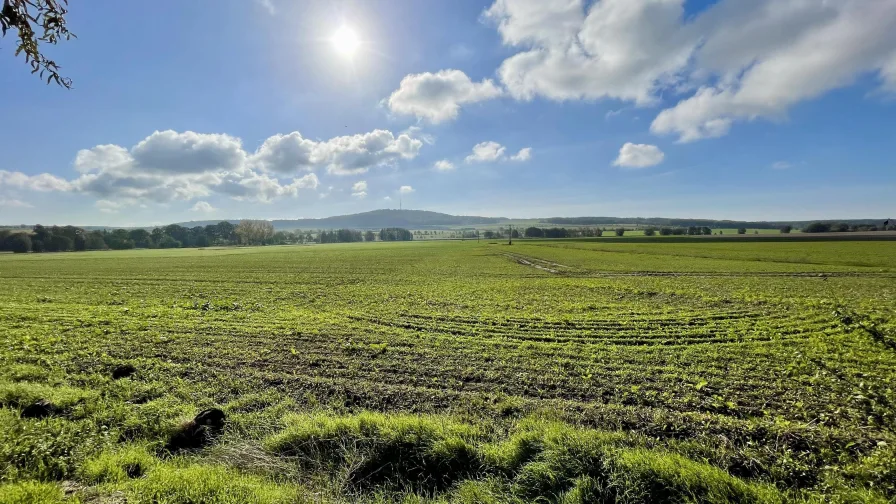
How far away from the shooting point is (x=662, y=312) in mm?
16469

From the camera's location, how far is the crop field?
15.4 ft

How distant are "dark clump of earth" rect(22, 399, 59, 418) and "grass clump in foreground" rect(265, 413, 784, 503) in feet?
14.3

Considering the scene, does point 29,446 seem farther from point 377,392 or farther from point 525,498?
point 525,498

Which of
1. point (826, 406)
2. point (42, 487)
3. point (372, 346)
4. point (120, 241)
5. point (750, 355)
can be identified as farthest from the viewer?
point (120, 241)

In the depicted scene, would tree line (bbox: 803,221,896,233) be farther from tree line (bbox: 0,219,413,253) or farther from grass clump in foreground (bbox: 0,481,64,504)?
tree line (bbox: 0,219,413,253)

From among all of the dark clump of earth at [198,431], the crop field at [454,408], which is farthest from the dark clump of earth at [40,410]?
the dark clump of earth at [198,431]

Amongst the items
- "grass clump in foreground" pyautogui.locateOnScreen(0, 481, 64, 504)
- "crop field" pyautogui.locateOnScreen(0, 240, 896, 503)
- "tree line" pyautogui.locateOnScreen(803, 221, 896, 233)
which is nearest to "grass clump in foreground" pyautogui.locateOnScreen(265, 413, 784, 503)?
"crop field" pyautogui.locateOnScreen(0, 240, 896, 503)

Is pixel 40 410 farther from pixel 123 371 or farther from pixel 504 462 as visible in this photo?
pixel 504 462

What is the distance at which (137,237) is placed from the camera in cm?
14450

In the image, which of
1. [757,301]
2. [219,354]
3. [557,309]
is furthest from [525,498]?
[757,301]

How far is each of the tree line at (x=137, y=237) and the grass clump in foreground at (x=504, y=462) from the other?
16220cm

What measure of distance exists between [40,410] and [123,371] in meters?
2.39

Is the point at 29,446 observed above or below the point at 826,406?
above

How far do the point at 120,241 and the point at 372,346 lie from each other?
174522 mm
